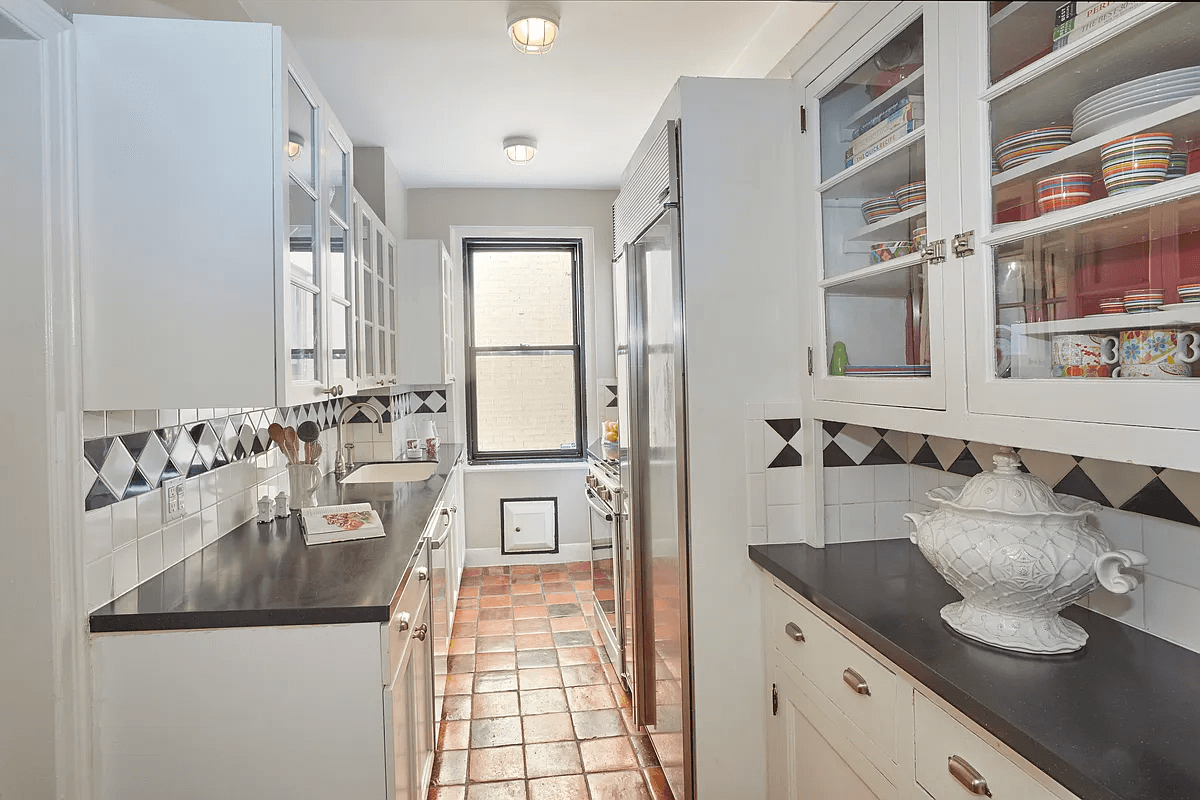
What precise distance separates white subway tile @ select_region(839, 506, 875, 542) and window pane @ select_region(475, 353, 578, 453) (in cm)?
325

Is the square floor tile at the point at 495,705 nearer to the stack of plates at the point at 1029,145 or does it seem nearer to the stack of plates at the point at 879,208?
the stack of plates at the point at 879,208

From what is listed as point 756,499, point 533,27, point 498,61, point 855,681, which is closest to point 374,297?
point 498,61

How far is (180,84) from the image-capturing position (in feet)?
4.93

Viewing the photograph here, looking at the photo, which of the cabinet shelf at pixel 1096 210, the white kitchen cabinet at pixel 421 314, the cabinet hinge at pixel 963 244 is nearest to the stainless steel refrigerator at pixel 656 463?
the cabinet hinge at pixel 963 244

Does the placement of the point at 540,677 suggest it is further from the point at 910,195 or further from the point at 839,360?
the point at 910,195

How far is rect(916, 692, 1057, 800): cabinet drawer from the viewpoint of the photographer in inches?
40.6

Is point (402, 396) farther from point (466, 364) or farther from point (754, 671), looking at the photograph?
point (754, 671)

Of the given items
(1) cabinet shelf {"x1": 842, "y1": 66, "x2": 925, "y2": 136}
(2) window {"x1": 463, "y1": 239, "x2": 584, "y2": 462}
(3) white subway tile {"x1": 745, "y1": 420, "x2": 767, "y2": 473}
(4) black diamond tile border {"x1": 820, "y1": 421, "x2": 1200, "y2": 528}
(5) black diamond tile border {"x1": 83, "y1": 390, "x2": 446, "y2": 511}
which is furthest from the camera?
(2) window {"x1": 463, "y1": 239, "x2": 584, "y2": 462}

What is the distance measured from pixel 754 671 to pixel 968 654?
762 millimetres

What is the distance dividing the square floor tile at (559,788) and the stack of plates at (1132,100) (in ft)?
7.16

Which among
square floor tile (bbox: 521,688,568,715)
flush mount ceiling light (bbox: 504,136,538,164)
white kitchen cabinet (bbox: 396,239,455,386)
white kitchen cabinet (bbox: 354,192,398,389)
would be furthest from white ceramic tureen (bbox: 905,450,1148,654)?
white kitchen cabinet (bbox: 396,239,455,386)

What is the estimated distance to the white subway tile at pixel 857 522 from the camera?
1936mm

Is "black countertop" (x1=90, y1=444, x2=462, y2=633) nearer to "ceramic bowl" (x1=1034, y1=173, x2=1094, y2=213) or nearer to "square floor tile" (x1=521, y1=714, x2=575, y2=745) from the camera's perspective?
"square floor tile" (x1=521, y1=714, x2=575, y2=745)

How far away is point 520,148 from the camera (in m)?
3.89
